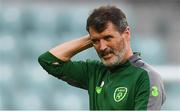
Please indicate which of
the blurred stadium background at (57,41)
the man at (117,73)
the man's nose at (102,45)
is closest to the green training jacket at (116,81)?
the man at (117,73)

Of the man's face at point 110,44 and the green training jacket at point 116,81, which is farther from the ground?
the man's face at point 110,44

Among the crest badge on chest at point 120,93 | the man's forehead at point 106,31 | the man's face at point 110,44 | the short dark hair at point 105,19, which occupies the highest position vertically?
the short dark hair at point 105,19

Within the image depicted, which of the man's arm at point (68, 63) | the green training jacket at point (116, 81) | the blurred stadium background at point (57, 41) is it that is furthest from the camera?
the blurred stadium background at point (57, 41)

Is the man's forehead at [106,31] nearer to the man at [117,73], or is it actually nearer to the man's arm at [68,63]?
the man at [117,73]

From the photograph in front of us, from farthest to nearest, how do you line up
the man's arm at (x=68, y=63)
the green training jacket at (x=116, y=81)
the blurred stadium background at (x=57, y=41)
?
the blurred stadium background at (x=57, y=41) < the man's arm at (x=68, y=63) < the green training jacket at (x=116, y=81)

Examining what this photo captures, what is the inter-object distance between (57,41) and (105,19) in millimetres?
3301

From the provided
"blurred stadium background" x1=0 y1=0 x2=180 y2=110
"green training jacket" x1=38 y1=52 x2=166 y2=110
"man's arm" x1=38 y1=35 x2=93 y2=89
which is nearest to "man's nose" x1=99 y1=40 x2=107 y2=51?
"green training jacket" x1=38 y1=52 x2=166 y2=110

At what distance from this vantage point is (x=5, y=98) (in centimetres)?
529

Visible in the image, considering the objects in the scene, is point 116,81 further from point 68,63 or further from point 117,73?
point 68,63

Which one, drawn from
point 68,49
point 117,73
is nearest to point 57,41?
point 68,49

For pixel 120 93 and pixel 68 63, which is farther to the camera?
pixel 68 63

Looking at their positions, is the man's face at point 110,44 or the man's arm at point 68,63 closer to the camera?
the man's face at point 110,44

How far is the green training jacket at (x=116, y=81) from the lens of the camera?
2178 millimetres

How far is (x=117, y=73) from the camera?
7.59 ft
